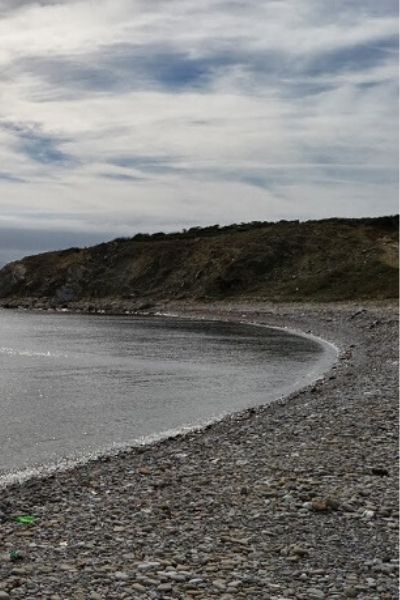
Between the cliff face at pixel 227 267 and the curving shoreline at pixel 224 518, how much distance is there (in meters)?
63.4

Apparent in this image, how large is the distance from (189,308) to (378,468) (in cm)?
7587

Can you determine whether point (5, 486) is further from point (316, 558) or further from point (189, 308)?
point (189, 308)

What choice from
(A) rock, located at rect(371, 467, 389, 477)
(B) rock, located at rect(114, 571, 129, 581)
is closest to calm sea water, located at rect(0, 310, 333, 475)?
(A) rock, located at rect(371, 467, 389, 477)

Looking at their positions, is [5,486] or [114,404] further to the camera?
[114,404]

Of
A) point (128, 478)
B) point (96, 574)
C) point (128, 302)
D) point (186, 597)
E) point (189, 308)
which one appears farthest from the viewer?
point (128, 302)

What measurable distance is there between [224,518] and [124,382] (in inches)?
760

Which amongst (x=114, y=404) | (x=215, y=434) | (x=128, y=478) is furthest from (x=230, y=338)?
(x=128, y=478)

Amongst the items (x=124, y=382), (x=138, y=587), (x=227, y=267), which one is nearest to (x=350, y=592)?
(x=138, y=587)

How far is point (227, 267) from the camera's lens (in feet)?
319

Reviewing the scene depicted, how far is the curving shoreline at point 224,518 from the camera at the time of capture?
8.12 m

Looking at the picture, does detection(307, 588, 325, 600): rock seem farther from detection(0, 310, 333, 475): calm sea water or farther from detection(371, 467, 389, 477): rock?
detection(0, 310, 333, 475): calm sea water

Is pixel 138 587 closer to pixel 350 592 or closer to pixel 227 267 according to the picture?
pixel 350 592

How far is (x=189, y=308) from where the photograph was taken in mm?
88625

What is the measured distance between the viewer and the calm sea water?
1914cm
